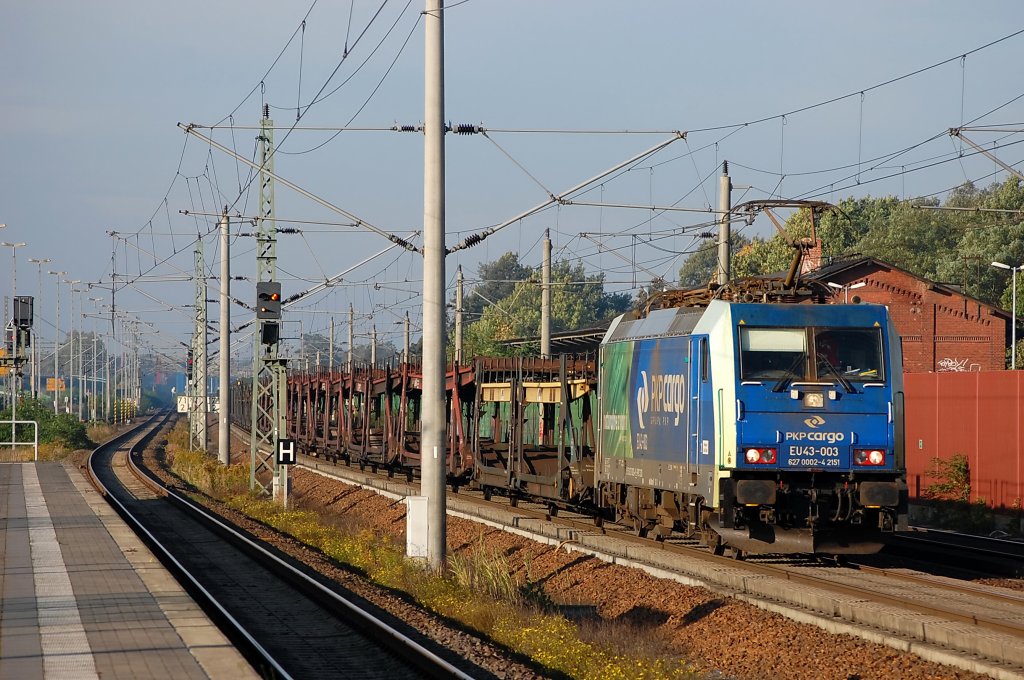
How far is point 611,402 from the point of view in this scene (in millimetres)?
22234

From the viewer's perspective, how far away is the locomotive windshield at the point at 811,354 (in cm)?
1697

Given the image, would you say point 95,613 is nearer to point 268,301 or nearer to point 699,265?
point 268,301

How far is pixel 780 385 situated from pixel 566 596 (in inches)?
193

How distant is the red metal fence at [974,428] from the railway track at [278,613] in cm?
1609

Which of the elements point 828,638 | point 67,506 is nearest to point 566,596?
point 828,638

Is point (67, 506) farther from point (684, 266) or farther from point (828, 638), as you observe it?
point (684, 266)

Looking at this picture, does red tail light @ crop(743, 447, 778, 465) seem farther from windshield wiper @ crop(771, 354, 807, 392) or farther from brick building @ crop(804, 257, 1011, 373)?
brick building @ crop(804, 257, 1011, 373)

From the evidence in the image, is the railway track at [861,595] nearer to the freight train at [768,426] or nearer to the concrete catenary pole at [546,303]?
the freight train at [768,426]

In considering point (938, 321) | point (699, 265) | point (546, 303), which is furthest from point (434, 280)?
point (699, 265)

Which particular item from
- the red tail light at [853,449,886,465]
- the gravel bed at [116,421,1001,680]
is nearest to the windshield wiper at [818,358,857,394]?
the red tail light at [853,449,886,465]

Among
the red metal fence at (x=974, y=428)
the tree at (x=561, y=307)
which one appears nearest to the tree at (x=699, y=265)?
the tree at (x=561, y=307)

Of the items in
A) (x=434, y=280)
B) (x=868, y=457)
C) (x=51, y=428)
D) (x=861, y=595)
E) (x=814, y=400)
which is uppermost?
(x=434, y=280)

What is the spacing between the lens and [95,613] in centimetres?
1524

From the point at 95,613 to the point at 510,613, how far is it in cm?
534
